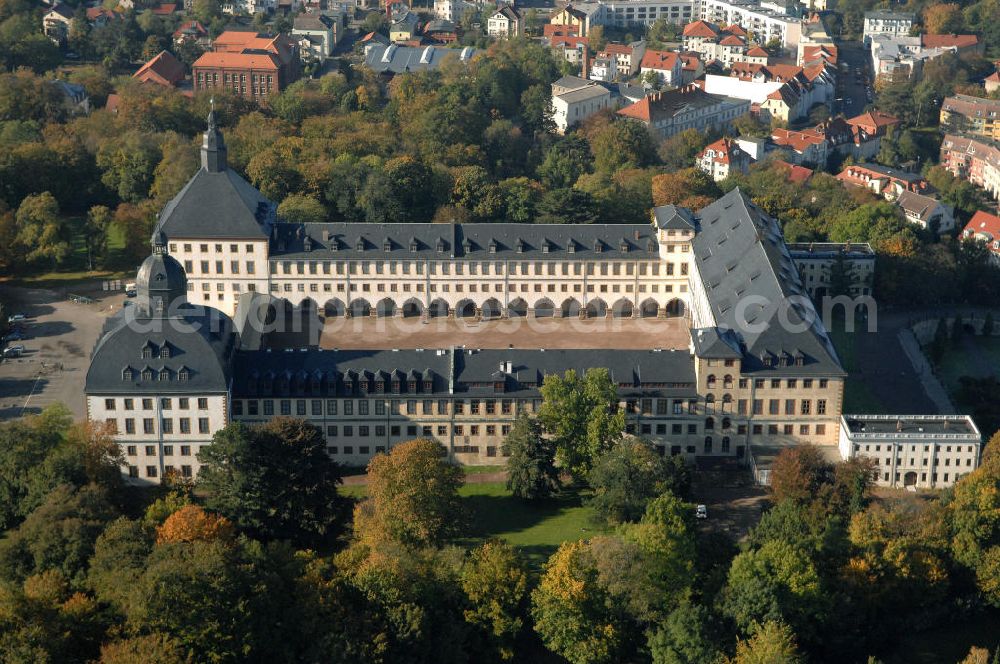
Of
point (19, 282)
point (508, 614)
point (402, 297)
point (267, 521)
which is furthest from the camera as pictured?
→ point (19, 282)

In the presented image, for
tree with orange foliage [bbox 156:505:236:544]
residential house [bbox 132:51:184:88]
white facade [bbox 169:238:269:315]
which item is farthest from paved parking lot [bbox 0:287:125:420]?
residential house [bbox 132:51:184:88]

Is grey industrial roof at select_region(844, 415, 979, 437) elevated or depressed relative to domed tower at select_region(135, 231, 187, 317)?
depressed

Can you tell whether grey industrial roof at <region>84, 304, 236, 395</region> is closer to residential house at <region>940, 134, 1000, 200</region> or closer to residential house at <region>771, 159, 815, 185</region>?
residential house at <region>771, 159, 815, 185</region>

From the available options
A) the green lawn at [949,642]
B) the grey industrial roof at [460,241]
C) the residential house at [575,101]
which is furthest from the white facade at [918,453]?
the residential house at [575,101]

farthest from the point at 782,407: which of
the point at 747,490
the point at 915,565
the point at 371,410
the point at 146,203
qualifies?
the point at 146,203

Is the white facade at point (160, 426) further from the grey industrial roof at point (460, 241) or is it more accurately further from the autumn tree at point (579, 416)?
the grey industrial roof at point (460, 241)

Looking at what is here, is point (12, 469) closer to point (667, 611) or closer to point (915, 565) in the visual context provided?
point (667, 611)
